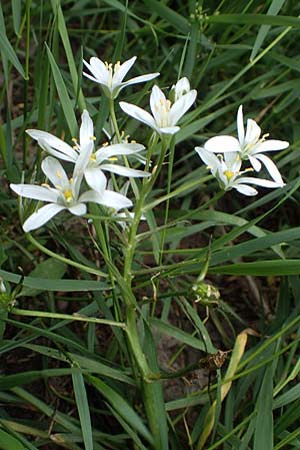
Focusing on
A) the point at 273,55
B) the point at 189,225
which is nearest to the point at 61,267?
the point at 189,225

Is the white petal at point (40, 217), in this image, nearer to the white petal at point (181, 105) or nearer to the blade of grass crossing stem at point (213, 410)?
the white petal at point (181, 105)

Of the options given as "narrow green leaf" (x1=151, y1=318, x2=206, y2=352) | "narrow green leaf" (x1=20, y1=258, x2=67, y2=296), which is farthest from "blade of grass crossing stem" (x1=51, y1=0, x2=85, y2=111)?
"narrow green leaf" (x1=151, y1=318, x2=206, y2=352)

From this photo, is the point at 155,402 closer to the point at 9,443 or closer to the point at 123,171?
the point at 9,443

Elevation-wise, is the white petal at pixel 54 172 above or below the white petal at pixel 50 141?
below

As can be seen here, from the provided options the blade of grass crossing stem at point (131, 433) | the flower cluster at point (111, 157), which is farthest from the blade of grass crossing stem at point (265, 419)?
the flower cluster at point (111, 157)

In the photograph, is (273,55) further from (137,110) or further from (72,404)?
(72,404)

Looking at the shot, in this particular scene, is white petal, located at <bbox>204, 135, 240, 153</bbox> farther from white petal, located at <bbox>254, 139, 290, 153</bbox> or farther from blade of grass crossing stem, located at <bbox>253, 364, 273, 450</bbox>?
blade of grass crossing stem, located at <bbox>253, 364, 273, 450</bbox>
